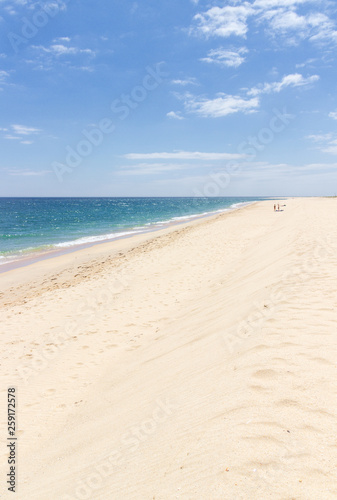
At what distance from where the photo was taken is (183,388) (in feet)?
11.5

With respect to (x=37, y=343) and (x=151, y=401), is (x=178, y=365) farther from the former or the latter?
(x=37, y=343)

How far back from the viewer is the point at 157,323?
6.80m

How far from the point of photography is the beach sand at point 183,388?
2133 mm

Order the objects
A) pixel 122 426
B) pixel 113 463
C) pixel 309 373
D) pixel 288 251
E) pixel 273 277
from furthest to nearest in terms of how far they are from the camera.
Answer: pixel 288 251
pixel 273 277
pixel 122 426
pixel 309 373
pixel 113 463

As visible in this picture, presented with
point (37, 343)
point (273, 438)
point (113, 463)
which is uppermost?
point (273, 438)

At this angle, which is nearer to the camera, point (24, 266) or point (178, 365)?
point (178, 365)

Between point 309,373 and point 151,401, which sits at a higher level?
point 309,373

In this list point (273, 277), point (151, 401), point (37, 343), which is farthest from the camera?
point (273, 277)

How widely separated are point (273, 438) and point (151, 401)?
1675mm

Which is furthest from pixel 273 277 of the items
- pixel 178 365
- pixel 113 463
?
pixel 113 463

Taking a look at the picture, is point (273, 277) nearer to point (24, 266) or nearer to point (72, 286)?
point (72, 286)

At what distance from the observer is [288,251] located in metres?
9.98

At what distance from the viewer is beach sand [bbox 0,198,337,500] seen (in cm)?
213

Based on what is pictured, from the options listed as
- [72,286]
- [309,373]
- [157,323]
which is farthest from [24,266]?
[309,373]
